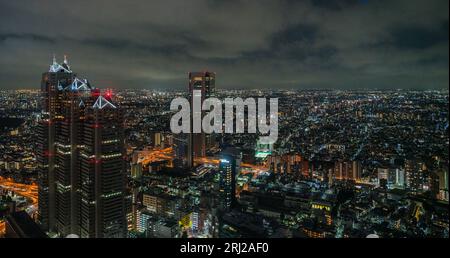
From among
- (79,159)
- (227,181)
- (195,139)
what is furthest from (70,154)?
(195,139)

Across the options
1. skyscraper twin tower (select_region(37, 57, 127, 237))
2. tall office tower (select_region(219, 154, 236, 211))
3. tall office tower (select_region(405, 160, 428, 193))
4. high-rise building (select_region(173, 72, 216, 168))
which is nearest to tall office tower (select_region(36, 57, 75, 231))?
skyscraper twin tower (select_region(37, 57, 127, 237))

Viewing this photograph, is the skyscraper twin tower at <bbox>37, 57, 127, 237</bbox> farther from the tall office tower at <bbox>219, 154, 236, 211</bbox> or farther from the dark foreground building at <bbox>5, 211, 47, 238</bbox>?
the tall office tower at <bbox>219, 154, 236, 211</bbox>

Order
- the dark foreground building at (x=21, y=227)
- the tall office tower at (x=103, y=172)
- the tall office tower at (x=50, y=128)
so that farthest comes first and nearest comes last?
1. the tall office tower at (x=50, y=128)
2. the tall office tower at (x=103, y=172)
3. the dark foreground building at (x=21, y=227)

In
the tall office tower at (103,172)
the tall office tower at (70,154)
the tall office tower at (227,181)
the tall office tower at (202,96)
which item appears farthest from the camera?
the tall office tower at (202,96)

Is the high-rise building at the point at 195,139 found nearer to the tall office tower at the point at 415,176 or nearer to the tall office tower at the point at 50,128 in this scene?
the tall office tower at the point at 50,128

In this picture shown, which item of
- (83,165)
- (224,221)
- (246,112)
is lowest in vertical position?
(224,221)

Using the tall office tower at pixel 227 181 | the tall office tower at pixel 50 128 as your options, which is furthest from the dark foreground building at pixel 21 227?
the tall office tower at pixel 227 181
